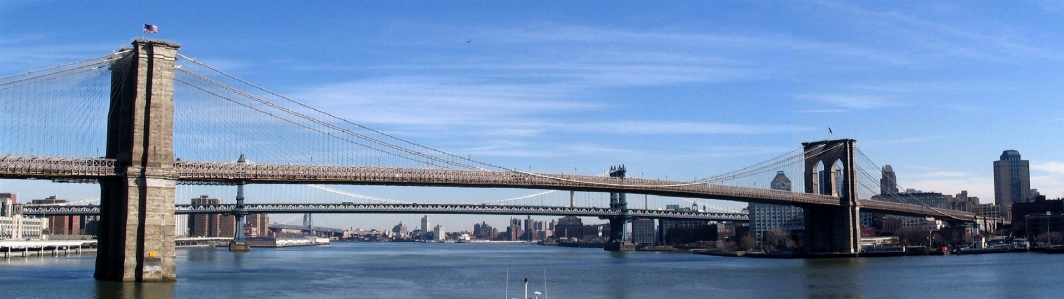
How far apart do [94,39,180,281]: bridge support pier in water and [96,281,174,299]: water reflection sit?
0.49 metres

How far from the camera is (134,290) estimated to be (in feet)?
113

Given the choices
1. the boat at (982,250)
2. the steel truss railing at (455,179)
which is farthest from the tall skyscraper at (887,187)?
the steel truss railing at (455,179)

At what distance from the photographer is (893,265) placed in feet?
197

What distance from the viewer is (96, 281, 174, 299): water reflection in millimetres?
32844

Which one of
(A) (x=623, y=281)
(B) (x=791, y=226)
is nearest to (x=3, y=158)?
(A) (x=623, y=281)

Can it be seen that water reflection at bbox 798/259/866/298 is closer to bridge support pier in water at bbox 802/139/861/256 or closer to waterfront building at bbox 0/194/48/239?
bridge support pier in water at bbox 802/139/861/256

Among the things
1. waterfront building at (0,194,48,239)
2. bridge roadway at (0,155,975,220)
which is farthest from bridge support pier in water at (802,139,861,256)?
waterfront building at (0,194,48,239)

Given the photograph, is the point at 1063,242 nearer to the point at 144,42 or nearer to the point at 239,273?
the point at 239,273

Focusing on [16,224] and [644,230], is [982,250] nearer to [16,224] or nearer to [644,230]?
[16,224]

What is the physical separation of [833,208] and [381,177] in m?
39.7

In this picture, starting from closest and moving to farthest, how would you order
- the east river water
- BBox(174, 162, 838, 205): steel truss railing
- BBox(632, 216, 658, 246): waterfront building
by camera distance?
the east river water, BBox(174, 162, 838, 205): steel truss railing, BBox(632, 216, 658, 246): waterfront building

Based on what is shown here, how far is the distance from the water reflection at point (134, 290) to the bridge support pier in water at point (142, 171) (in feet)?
1.62

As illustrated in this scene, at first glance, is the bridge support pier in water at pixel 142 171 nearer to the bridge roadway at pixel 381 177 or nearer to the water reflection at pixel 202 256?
the bridge roadway at pixel 381 177

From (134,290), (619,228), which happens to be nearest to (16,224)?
(619,228)
